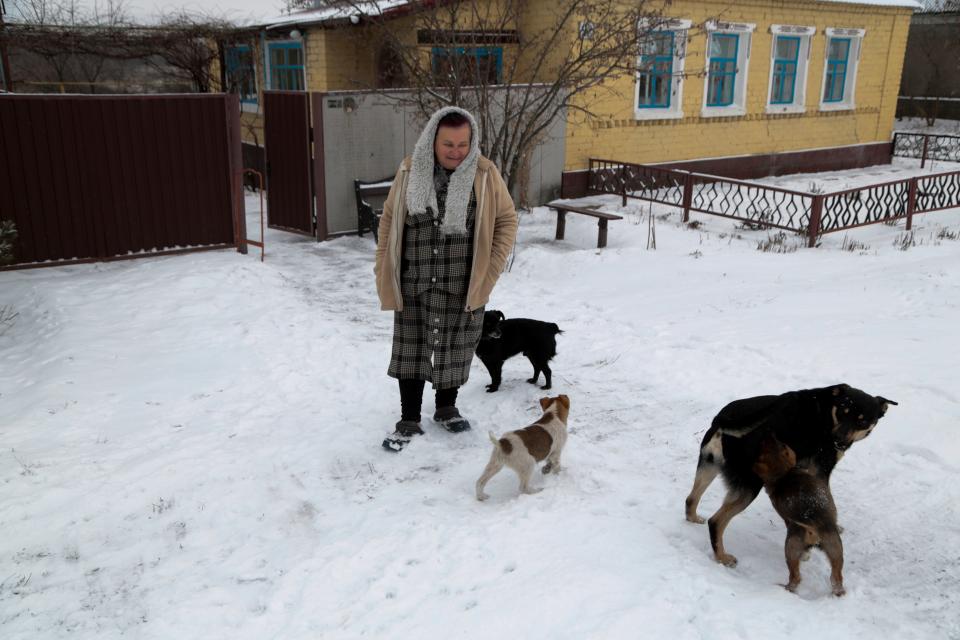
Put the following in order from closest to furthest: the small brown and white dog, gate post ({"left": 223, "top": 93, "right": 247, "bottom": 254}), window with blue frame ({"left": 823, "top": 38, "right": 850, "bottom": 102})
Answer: the small brown and white dog, gate post ({"left": 223, "top": 93, "right": 247, "bottom": 254}), window with blue frame ({"left": 823, "top": 38, "right": 850, "bottom": 102})

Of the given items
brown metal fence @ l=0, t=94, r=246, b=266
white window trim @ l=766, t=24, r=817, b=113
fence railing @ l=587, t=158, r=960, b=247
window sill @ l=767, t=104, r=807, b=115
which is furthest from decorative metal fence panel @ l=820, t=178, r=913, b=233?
brown metal fence @ l=0, t=94, r=246, b=266

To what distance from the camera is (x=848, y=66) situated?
1778 centimetres

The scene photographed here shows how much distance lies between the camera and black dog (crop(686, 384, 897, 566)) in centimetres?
299

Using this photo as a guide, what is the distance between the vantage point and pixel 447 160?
4.00 metres

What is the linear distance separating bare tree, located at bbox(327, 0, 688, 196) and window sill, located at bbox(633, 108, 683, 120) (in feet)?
3.19

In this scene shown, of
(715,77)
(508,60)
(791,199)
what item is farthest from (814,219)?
(715,77)

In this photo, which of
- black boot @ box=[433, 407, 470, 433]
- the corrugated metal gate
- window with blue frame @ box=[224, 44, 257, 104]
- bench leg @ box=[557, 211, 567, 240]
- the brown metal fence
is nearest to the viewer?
black boot @ box=[433, 407, 470, 433]

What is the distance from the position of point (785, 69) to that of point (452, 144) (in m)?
15.2

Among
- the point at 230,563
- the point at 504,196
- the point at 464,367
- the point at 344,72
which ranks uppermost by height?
the point at 344,72

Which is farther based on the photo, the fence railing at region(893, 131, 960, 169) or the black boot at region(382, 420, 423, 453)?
the fence railing at region(893, 131, 960, 169)

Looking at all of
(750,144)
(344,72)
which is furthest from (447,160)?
(750,144)

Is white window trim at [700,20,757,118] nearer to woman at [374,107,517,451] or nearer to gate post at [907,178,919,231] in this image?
gate post at [907,178,919,231]

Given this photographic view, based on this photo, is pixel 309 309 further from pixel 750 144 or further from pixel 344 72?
pixel 750 144

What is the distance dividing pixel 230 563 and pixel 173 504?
628 millimetres
